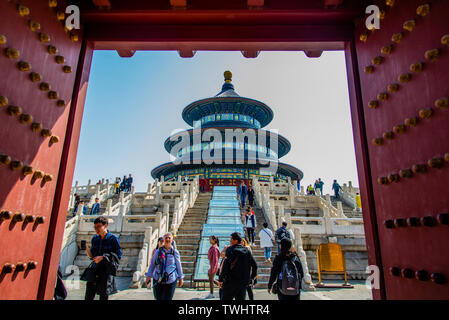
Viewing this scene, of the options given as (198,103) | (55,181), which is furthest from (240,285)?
(198,103)

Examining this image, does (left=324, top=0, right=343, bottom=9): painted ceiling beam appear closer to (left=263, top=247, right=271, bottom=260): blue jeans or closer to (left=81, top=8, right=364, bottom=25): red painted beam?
(left=81, top=8, right=364, bottom=25): red painted beam

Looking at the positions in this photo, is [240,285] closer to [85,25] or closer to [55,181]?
[55,181]

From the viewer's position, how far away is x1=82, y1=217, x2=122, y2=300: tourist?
13.5 feet

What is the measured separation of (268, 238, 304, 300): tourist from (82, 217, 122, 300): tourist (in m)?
2.25

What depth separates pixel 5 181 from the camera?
2.03 meters

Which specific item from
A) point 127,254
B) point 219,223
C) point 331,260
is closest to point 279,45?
point 331,260

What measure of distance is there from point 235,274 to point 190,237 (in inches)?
296

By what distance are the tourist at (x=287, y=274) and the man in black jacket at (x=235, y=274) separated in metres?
0.39

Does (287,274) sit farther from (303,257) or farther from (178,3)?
(303,257)

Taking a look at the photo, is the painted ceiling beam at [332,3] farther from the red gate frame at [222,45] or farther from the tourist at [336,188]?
the tourist at [336,188]

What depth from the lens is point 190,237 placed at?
1162cm

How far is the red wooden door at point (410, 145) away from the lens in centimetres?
191

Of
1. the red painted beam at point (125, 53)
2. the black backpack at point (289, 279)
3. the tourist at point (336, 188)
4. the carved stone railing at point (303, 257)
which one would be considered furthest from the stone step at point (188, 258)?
the tourist at point (336, 188)
